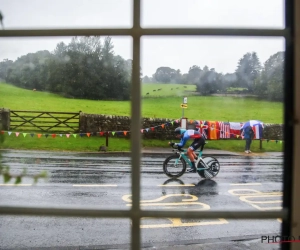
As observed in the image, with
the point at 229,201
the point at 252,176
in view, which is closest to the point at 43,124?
the point at 229,201

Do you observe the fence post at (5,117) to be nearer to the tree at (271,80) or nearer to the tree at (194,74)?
the tree at (194,74)

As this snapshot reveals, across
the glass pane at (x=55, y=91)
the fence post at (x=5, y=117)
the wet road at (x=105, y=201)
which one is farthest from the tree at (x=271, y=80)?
the fence post at (x=5, y=117)

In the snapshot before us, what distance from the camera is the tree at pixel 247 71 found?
615 mm

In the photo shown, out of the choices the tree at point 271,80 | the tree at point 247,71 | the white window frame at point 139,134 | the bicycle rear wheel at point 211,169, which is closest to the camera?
the white window frame at point 139,134

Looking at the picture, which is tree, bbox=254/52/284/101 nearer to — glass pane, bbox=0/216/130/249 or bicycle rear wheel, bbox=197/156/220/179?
glass pane, bbox=0/216/130/249

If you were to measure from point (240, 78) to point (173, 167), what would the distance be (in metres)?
1.78

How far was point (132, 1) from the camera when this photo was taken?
433 millimetres

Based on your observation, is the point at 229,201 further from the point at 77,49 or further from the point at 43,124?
the point at 77,49

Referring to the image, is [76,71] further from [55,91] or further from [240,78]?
[240,78]

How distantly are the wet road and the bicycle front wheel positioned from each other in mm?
110

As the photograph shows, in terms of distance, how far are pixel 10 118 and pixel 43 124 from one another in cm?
13

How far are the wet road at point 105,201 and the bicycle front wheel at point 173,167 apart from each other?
0.36ft

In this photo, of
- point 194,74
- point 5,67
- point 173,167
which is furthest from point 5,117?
point 173,167

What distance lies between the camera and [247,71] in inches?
25.4
